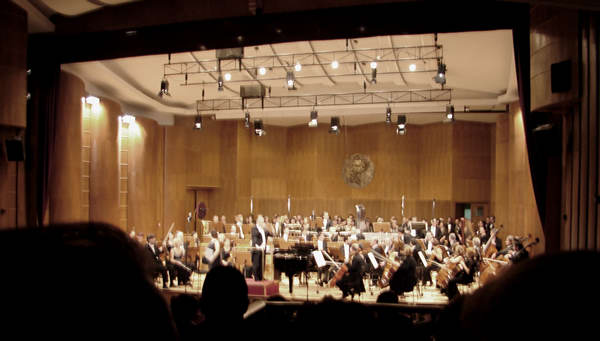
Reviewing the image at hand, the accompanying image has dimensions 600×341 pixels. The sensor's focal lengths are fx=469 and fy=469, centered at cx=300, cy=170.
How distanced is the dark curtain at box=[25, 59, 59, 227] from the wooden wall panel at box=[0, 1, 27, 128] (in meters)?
1.47

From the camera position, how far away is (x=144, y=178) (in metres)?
18.6

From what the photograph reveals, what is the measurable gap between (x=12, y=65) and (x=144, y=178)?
35.3ft

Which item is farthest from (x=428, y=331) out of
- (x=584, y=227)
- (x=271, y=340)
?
(x=584, y=227)

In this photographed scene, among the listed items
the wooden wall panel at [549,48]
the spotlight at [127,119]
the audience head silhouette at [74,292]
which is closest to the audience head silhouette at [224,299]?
the audience head silhouette at [74,292]

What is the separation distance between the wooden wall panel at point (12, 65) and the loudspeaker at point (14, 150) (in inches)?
11.7

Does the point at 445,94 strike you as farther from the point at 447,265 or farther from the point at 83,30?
the point at 83,30

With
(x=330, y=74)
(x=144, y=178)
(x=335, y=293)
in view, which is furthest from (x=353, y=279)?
(x=144, y=178)

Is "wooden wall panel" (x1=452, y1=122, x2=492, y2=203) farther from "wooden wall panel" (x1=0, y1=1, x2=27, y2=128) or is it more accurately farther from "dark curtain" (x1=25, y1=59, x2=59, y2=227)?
"wooden wall panel" (x1=0, y1=1, x2=27, y2=128)

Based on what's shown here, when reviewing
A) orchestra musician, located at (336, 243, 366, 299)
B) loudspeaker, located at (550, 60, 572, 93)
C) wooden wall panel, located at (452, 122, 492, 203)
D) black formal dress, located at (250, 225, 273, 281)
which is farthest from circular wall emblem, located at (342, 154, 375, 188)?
loudspeaker, located at (550, 60, 572, 93)

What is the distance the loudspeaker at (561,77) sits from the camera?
6324mm

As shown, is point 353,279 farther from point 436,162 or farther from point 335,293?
point 436,162

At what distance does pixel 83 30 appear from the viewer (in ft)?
31.0

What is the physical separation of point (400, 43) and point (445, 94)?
557 cm

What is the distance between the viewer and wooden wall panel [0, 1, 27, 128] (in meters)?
7.95
